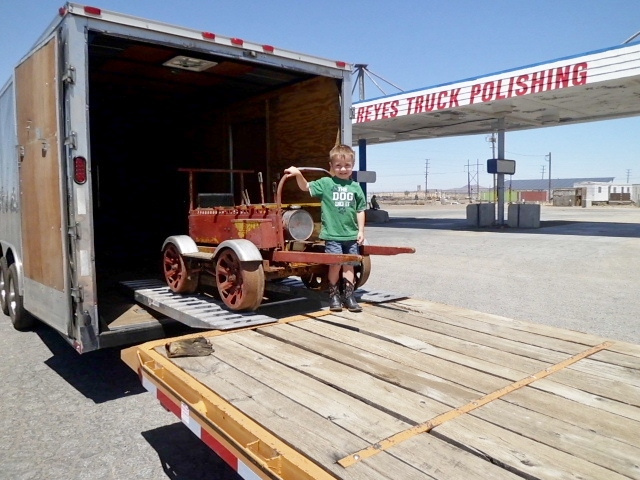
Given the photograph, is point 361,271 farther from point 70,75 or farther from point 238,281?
→ point 70,75

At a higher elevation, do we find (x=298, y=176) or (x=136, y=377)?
(x=298, y=176)

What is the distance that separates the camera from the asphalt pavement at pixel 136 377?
321cm

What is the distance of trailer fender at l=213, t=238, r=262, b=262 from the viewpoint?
4199 mm

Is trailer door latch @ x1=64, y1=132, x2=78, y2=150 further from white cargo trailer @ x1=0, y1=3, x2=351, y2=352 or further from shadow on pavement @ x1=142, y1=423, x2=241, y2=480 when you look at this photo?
shadow on pavement @ x1=142, y1=423, x2=241, y2=480

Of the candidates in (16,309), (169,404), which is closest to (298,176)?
(169,404)

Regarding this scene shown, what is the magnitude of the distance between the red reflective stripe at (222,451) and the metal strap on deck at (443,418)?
0.56 m

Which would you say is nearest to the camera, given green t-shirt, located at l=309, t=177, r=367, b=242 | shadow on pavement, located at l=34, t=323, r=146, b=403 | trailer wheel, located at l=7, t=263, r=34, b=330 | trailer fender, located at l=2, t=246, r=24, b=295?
shadow on pavement, located at l=34, t=323, r=146, b=403

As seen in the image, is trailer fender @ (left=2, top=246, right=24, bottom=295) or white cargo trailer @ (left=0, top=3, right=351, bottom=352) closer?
white cargo trailer @ (left=0, top=3, right=351, bottom=352)

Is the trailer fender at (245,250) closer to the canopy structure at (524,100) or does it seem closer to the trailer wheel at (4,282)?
the trailer wheel at (4,282)

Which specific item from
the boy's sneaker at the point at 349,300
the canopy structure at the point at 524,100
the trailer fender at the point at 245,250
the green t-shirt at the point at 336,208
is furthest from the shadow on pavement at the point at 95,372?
the canopy structure at the point at 524,100

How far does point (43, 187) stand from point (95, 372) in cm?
186

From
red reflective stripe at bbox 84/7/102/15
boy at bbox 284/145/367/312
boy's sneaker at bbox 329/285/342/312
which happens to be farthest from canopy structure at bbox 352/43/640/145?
red reflective stripe at bbox 84/7/102/15

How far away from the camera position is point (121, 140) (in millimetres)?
10430

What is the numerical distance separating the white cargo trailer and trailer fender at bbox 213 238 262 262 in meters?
0.94
